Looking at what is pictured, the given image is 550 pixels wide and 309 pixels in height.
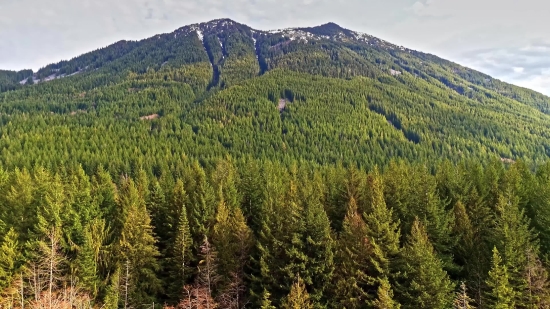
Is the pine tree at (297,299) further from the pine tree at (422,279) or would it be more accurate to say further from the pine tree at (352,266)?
the pine tree at (422,279)

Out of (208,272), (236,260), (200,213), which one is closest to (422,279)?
(236,260)

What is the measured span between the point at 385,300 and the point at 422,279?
4.51 meters

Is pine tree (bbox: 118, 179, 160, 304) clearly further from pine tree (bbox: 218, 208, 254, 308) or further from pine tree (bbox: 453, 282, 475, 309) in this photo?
pine tree (bbox: 453, 282, 475, 309)

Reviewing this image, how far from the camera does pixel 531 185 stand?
163 ft

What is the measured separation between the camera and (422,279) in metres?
33.2

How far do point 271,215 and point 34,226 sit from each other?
28.9 metres

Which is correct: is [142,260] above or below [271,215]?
below

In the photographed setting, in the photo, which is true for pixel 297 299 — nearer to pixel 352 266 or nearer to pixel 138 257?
pixel 352 266

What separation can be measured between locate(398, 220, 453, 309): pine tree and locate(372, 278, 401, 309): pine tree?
5.89 feet

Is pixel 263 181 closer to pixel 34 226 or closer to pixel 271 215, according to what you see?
pixel 271 215

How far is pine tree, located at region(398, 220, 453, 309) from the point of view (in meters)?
32.8

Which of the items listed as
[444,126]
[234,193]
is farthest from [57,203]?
[444,126]

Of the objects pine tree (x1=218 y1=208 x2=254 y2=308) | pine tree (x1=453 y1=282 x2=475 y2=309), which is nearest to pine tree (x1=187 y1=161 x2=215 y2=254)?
pine tree (x1=218 y1=208 x2=254 y2=308)

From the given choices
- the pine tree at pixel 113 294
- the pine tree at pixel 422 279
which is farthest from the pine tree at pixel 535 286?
the pine tree at pixel 113 294
